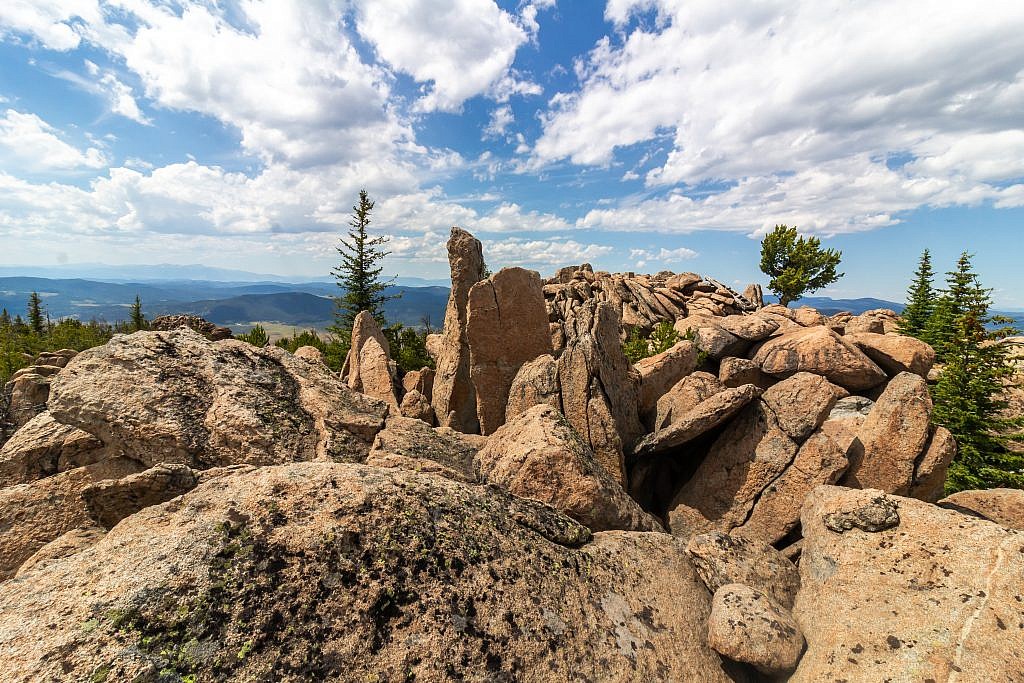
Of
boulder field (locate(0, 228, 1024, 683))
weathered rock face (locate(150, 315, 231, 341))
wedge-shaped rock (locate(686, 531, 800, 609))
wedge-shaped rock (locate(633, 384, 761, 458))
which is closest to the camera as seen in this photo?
boulder field (locate(0, 228, 1024, 683))

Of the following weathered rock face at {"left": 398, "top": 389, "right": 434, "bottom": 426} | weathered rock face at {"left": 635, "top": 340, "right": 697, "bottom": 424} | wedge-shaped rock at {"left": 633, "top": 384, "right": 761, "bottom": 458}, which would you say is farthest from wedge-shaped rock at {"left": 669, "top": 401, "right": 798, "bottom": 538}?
weathered rock face at {"left": 398, "top": 389, "right": 434, "bottom": 426}

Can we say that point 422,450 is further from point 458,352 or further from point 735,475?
point 458,352

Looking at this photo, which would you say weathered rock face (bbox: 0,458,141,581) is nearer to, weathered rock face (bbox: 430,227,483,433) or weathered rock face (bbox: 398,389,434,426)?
weathered rock face (bbox: 398,389,434,426)

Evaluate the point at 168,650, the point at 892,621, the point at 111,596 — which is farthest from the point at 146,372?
the point at 892,621

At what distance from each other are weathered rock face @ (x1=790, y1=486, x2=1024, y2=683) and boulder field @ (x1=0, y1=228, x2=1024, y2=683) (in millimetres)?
40

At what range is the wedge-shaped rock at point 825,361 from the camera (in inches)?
755

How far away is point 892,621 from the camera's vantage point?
757cm

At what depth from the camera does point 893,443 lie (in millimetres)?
13430

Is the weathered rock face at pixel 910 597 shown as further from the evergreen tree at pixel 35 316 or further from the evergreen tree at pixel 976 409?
the evergreen tree at pixel 35 316

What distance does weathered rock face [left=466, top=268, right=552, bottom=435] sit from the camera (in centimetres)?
2042

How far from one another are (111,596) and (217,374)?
6429mm

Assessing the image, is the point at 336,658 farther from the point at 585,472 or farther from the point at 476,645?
the point at 585,472

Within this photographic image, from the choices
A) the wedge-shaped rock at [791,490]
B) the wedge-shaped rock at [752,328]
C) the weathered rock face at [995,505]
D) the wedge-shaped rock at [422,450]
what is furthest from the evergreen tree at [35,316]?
the weathered rock face at [995,505]

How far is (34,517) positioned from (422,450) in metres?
6.57
